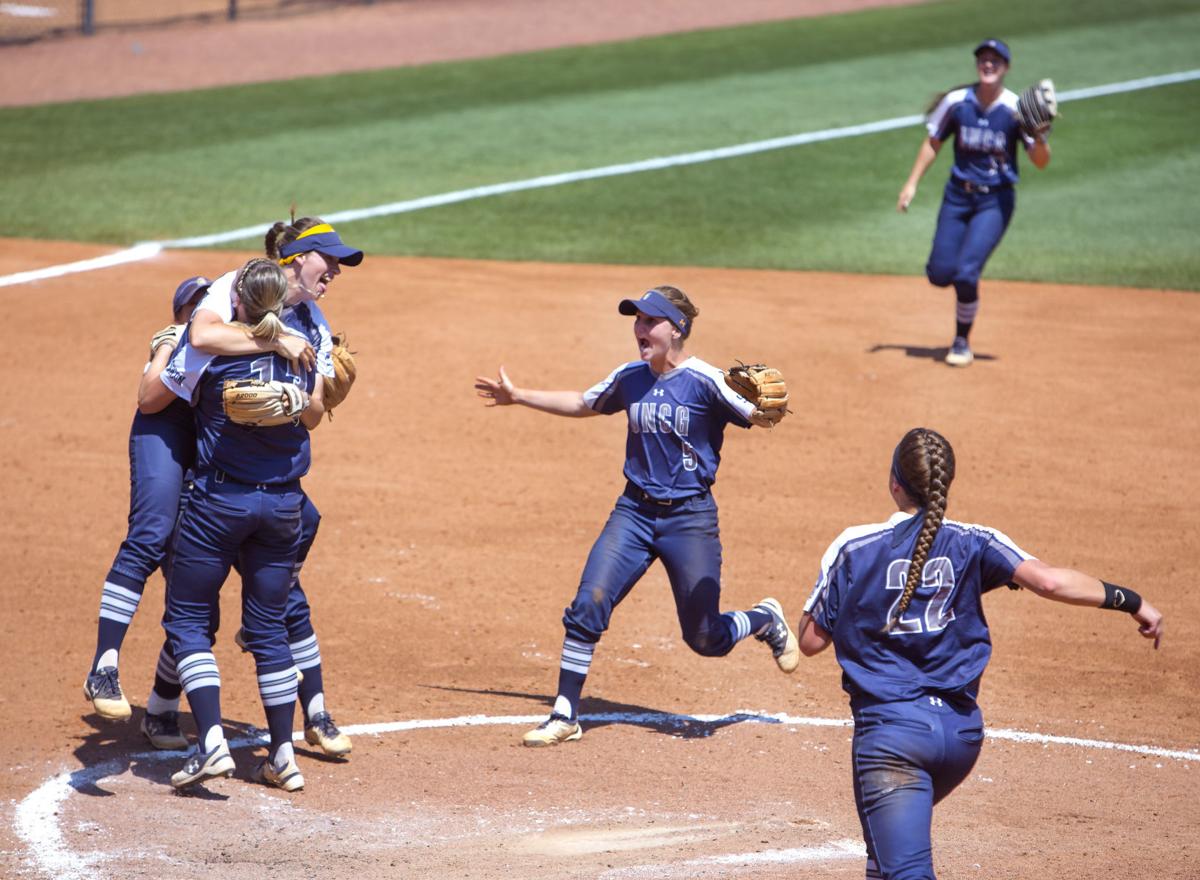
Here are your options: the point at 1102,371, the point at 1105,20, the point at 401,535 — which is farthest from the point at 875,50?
the point at 401,535

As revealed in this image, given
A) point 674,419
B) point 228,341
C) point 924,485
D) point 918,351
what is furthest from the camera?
point 918,351

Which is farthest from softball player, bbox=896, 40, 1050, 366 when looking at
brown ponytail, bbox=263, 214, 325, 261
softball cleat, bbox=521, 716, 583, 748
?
brown ponytail, bbox=263, 214, 325, 261

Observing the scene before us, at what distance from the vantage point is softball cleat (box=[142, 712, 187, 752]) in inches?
275

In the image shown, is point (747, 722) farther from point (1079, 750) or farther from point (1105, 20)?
point (1105, 20)

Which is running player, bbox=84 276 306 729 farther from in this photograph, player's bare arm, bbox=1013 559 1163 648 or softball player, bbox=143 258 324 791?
player's bare arm, bbox=1013 559 1163 648

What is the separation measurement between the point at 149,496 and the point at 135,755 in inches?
45.3

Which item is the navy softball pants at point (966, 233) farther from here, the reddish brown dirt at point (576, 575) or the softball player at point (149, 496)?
the softball player at point (149, 496)

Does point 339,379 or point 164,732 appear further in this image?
point 164,732

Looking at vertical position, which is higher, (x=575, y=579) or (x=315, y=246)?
(x=315, y=246)

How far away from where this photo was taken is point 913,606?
497 cm

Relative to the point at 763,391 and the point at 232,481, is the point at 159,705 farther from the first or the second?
the point at 763,391

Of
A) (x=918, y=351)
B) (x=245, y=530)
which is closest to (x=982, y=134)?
(x=918, y=351)

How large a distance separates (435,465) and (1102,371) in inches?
214

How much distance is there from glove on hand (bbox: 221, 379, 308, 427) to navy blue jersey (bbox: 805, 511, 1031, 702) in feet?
7.35
